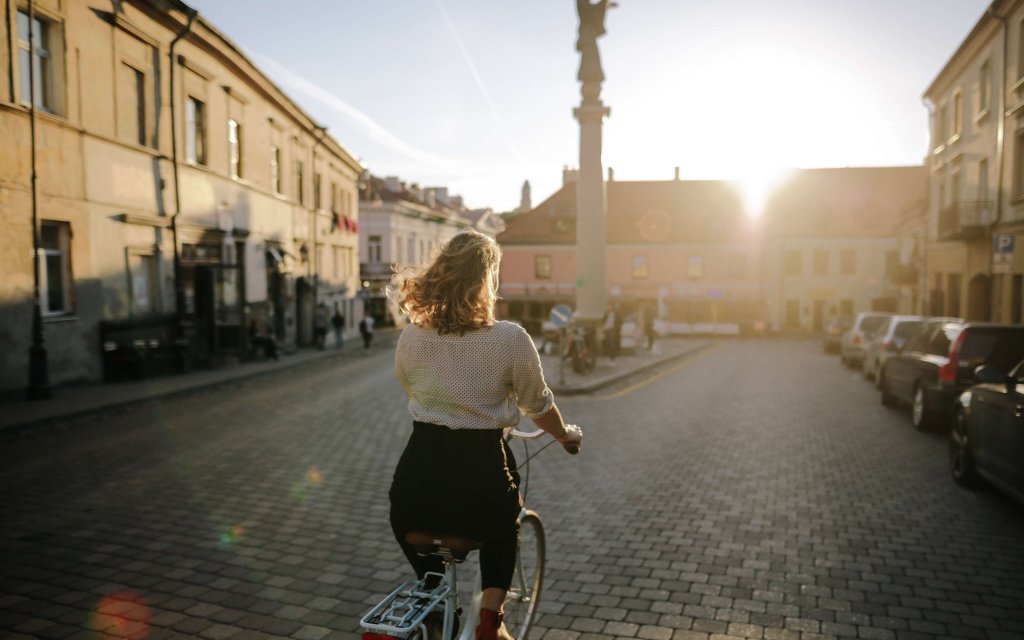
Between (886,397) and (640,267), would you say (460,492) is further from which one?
(640,267)

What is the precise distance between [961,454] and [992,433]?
3.19ft

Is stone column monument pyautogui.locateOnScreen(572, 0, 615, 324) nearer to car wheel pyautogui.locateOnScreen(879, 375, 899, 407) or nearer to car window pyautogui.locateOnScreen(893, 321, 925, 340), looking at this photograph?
car window pyautogui.locateOnScreen(893, 321, 925, 340)

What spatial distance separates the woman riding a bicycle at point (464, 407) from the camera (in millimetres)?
2906

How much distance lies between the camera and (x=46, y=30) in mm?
15438

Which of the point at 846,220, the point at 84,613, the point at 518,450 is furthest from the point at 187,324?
the point at 846,220

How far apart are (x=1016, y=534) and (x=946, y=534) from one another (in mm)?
548

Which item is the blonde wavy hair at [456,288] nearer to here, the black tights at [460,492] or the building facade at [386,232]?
the black tights at [460,492]

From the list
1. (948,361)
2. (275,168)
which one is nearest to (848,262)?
(275,168)

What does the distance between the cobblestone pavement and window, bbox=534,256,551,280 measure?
4743cm

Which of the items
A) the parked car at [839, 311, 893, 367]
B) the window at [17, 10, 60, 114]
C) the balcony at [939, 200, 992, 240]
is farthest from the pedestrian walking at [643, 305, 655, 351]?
the window at [17, 10, 60, 114]

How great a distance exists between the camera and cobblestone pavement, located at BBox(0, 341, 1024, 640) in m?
4.64

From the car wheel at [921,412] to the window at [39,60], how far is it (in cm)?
1504

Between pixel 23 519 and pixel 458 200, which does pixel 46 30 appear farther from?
pixel 458 200

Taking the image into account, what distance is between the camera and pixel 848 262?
55.4 metres
